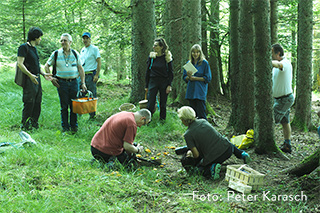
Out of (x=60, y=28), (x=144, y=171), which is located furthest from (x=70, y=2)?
(x=144, y=171)

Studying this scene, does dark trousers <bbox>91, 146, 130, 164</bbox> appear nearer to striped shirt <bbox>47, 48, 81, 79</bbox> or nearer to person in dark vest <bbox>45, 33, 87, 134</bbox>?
person in dark vest <bbox>45, 33, 87, 134</bbox>

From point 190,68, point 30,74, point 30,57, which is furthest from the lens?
point 190,68

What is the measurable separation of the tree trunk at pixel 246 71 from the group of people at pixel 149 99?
0.53 m

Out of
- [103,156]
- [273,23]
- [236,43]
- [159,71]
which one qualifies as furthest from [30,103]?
[273,23]

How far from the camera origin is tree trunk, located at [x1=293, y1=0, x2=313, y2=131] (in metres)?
8.81

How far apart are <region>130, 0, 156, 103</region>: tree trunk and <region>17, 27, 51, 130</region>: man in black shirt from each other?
10.5 ft

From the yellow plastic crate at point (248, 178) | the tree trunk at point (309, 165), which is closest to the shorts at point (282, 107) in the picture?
the tree trunk at point (309, 165)

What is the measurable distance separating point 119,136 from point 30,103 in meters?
2.79

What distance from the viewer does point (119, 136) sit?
4863mm

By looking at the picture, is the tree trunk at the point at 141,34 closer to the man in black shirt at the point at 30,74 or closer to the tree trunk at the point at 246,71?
the man in black shirt at the point at 30,74

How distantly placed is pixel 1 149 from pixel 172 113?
4687 mm

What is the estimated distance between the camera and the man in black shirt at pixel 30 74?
626 centimetres

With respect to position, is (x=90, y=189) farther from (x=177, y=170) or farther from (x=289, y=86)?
(x=289, y=86)

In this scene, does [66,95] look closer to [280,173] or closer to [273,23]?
[280,173]
